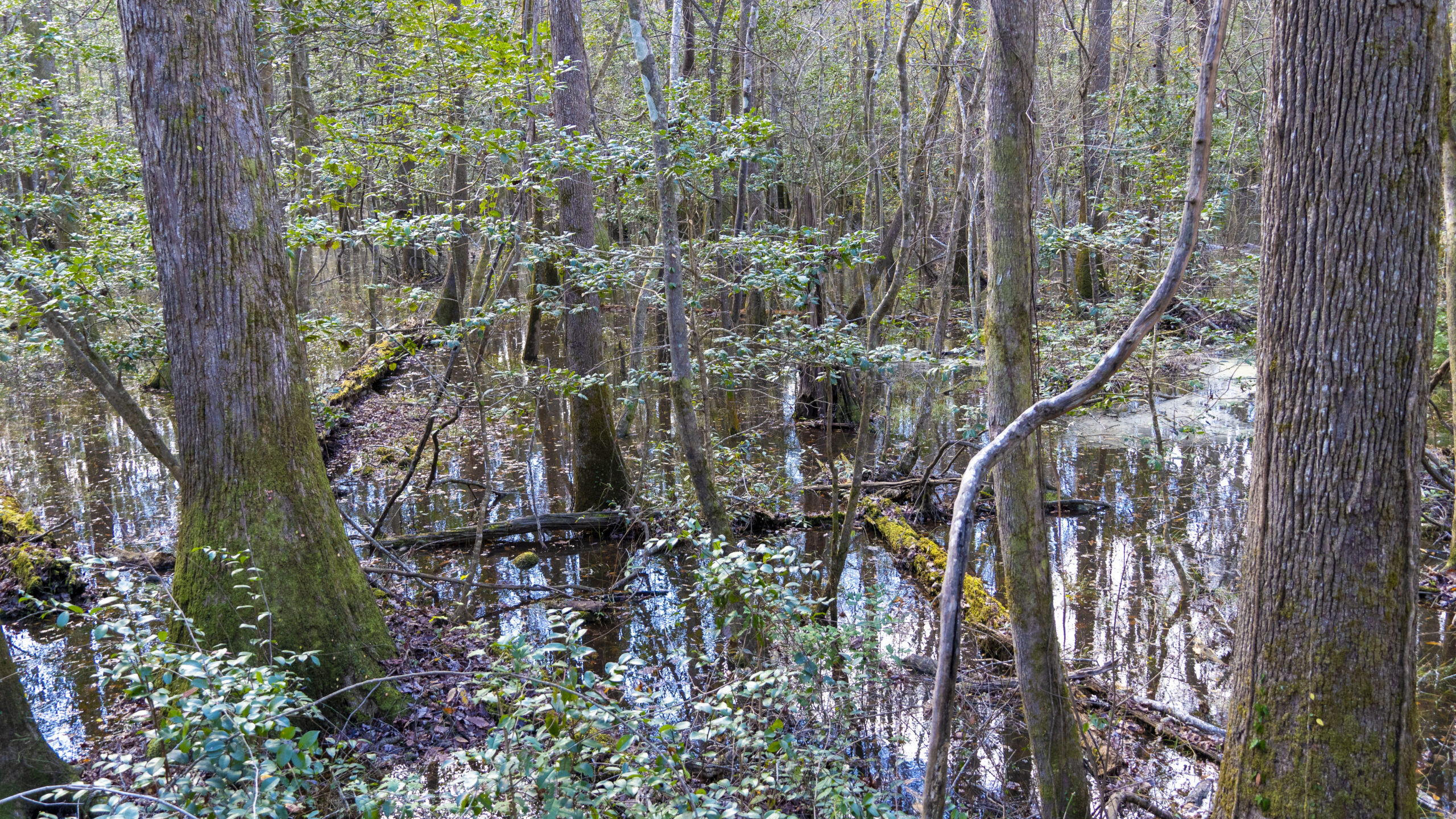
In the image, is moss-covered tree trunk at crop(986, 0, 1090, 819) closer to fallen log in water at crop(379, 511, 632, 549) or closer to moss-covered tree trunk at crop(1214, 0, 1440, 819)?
moss-covered tree trunk at crop(1214, 0, 1440, 819)

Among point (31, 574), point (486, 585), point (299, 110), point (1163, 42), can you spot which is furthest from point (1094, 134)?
point (31, 574)

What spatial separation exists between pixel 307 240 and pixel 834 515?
4.48 m

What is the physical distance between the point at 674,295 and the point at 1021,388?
2.72m

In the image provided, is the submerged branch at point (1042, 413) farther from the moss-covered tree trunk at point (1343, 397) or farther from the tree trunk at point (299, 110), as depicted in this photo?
the tree trunk at point (299, 110)

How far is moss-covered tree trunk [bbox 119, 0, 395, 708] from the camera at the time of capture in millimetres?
4266

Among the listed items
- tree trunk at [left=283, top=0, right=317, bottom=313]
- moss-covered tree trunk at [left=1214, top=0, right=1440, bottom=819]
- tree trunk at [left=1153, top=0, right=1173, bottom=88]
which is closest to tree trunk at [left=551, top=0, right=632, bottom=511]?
tree trunk at [left=283, top=0, right=317, bottom=313]

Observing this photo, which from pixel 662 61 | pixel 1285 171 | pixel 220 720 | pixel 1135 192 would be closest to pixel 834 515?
pixel 1285 171

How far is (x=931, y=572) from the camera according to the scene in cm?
675

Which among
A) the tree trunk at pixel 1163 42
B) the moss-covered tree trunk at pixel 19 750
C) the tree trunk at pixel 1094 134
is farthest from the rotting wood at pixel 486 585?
the tree trunk at pixel 1094 134

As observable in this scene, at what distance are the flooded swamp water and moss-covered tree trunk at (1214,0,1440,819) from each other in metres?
1.51

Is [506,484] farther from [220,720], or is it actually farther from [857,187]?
[857,187]

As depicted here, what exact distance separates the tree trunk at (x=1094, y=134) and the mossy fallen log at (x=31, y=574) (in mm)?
14318

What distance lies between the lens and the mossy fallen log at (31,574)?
630cm

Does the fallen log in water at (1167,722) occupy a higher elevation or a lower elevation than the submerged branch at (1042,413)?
lower
